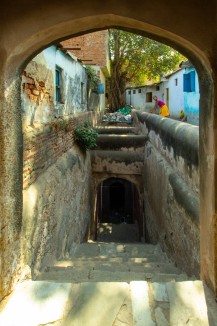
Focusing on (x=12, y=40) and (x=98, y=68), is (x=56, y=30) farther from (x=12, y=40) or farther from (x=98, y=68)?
(x=98, y=68)

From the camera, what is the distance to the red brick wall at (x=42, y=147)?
4546 millimetres

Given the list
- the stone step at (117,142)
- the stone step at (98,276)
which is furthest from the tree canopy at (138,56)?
the stone step at (98,276)

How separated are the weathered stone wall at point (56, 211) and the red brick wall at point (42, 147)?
5.4 inches

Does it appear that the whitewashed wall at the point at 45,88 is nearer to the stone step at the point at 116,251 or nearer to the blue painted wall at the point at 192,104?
the stone step at the point at 116,251

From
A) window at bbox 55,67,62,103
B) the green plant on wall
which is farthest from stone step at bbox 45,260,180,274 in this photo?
the green plant on wall

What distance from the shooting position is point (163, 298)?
9.55 ft

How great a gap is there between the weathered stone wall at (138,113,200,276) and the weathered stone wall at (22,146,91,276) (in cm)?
202

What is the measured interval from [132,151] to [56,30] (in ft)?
27.9

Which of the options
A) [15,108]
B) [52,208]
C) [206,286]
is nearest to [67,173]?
[52,208]

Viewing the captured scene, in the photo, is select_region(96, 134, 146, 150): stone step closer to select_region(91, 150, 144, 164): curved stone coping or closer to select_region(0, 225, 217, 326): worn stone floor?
select_region(91, 150, 144, 164): curved stone coping

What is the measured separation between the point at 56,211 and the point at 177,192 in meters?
2.20

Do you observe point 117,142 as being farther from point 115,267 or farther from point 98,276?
point 98,276

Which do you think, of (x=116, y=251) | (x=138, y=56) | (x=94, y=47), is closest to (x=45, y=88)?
(x=116, y=251)

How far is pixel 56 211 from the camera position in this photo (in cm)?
595
